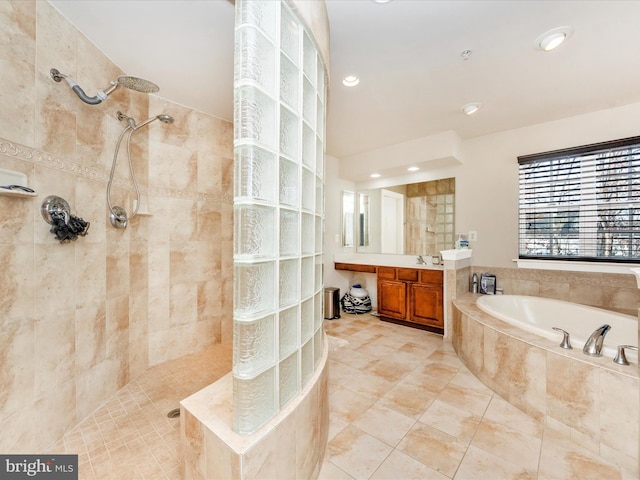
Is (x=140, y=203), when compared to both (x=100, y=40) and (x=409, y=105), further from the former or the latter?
(x=409, y=105)

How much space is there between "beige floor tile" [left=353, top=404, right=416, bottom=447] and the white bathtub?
1163 millimetres

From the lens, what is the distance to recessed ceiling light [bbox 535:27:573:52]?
152 centimetres

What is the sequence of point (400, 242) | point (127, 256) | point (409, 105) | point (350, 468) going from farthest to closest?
point (400, 242) < point (409, 105) < point (127, 256) < point (350, 468)

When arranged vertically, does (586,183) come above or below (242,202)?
above

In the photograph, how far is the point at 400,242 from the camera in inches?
147

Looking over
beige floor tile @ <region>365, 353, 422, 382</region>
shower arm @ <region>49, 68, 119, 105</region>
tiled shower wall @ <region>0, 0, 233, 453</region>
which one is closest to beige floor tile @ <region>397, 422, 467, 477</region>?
beige floor tile @ <region>365, 353, 422, 382</region>

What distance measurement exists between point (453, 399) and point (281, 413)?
4.96ft

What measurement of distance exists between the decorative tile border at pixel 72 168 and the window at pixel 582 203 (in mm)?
3500

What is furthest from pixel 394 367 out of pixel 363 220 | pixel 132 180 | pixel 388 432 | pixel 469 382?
pixel 132 180

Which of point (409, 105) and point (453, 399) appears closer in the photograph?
point (453, 399)

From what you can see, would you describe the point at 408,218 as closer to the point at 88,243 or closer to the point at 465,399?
the point at 465,399

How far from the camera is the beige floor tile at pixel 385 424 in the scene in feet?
5.01

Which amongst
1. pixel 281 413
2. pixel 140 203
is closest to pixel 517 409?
pixel 281 413

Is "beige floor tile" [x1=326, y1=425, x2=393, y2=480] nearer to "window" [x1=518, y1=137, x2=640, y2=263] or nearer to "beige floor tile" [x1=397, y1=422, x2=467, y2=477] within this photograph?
"beige floor tile" [x1=397, y1=422, x2=467, y2=477]
